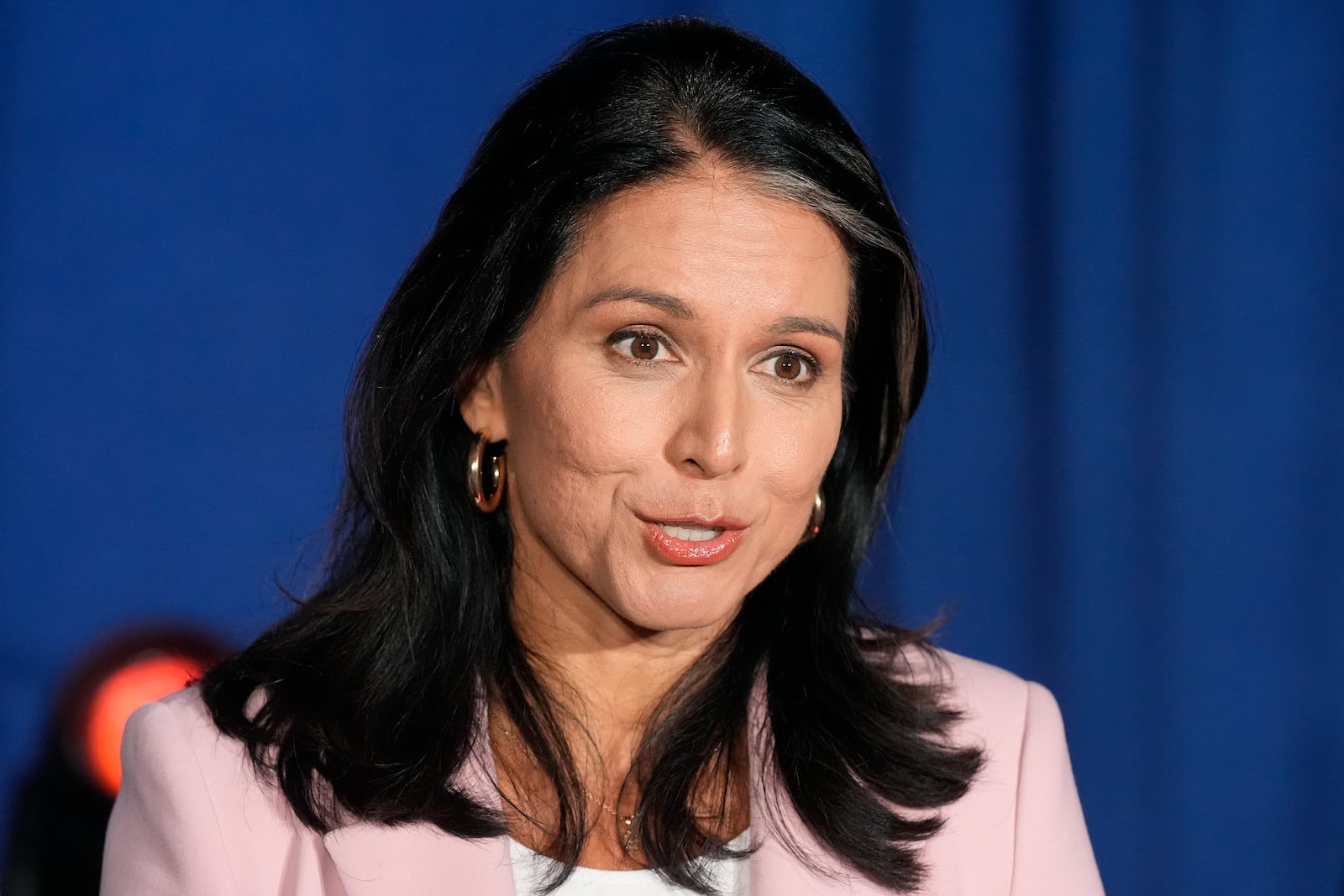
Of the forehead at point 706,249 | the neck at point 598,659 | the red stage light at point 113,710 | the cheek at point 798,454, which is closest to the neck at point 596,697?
the neck at point 598,659

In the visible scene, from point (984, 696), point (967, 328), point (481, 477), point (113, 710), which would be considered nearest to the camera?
point (481, 477)

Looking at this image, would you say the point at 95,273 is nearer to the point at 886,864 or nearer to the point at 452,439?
the point at 452,439

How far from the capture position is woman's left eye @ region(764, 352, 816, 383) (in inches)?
61.2

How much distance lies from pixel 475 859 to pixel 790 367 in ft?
2.09

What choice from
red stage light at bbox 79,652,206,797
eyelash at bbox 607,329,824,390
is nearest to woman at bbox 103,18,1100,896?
eyelash at bbox 607,329,824,390

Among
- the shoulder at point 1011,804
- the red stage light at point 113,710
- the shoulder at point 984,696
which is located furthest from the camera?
the red stage light at point 113,710

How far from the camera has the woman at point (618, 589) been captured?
1502mm

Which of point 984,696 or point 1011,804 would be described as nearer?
point 1011,804

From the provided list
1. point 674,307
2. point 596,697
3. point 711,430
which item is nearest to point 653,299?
point 674,307

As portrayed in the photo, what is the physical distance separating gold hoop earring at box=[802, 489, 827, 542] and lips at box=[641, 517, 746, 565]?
0.19 meters

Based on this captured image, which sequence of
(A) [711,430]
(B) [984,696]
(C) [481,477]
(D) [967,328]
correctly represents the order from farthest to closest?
(D) [967,328] → (B) [984,696] → (C) [481,477] → (A) [711,430]

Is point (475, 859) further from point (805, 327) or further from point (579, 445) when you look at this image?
point (805, 327)

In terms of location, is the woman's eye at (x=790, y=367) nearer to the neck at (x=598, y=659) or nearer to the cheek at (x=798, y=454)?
the cheek at (x=798, y=454)

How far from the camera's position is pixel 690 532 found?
1525 mm
